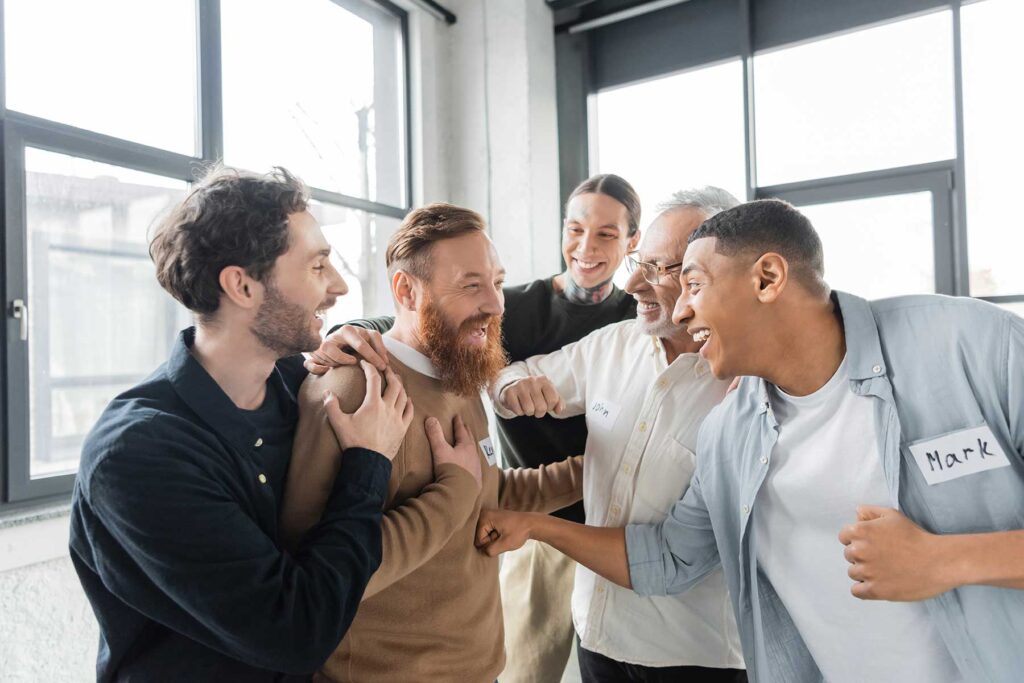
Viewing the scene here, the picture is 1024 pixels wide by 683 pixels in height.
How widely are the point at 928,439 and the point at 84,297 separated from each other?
9.06 feet

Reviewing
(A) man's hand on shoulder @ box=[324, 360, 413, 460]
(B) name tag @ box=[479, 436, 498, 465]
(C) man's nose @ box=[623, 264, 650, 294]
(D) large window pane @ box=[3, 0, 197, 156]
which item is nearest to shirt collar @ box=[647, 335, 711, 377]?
(C) man's nose @ box=[623, 264, 650, 294]

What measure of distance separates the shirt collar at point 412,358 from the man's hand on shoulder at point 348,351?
5 centimetres

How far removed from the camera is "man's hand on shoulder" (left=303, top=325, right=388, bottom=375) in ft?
4.57

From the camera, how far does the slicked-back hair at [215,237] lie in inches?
46.3

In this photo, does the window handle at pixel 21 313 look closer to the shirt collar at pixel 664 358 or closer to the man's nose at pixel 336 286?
the man's nose at pixel 336 286

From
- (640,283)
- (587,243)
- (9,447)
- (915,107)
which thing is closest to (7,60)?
(9,447)

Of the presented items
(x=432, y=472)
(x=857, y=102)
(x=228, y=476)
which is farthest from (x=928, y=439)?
(x=857, y=102)

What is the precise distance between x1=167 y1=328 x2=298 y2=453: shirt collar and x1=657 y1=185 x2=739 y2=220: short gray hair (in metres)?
1.12

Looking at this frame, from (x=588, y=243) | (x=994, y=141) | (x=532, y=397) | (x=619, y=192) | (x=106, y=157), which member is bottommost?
(x=532, y=397)

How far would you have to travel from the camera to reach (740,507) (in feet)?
4.70

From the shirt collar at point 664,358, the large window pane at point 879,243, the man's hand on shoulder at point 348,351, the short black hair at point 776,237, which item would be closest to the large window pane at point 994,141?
the large window pane at point 879,243

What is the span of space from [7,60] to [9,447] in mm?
1325

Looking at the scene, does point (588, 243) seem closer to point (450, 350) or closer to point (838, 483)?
point (450, 350)

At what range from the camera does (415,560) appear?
1213 mm
